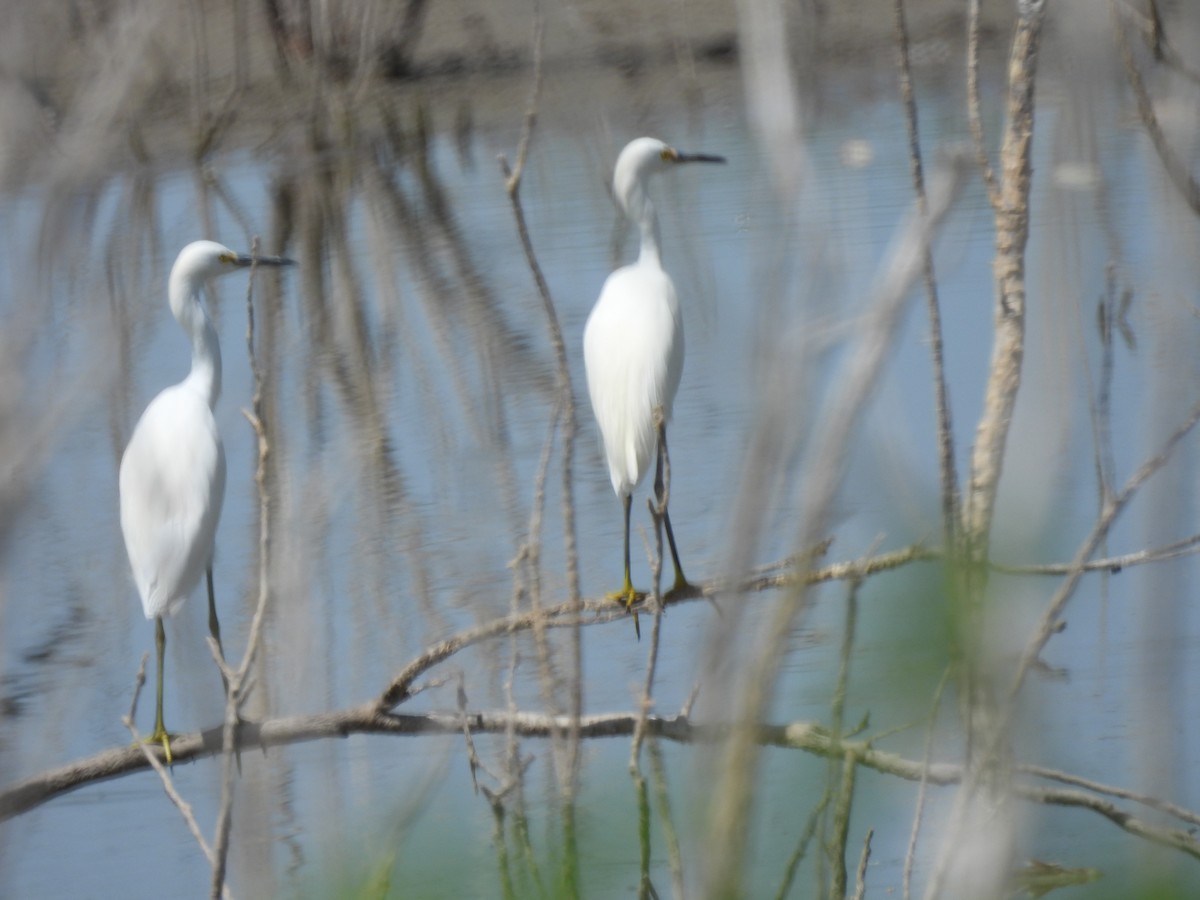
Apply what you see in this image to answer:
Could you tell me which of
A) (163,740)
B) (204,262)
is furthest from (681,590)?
(204,262)

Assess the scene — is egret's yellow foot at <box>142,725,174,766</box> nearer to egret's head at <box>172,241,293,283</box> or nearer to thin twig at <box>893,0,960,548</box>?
egret's head at <box>172,241,293,283</box>

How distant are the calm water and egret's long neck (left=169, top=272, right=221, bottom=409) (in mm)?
101

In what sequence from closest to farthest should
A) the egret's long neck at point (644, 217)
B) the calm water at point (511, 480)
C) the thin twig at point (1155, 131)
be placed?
1. the calm water at point (511, 480)
2. the thin twig at point (1155, 131)
3. the egret's long neck at point (644, 217)

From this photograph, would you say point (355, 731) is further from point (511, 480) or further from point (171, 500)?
point (511, 480)

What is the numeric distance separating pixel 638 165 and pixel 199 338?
1.03 meters

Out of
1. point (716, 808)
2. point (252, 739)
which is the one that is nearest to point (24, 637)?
point (252, 739)

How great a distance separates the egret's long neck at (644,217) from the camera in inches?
133

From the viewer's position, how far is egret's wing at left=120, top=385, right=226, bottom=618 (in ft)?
8.76

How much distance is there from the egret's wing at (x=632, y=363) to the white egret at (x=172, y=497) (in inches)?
28.5

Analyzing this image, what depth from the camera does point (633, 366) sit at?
10.2 feet

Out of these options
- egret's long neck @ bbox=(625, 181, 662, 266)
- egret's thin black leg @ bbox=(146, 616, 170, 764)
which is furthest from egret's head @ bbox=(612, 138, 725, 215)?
egret's thin black leg @ bbox=(146, 616, 170, 764)

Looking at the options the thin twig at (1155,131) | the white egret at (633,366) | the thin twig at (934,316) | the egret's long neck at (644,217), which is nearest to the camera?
the thin twig at (934,316)

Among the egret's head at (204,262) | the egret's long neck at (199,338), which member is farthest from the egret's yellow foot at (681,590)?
the egret's head at (204,262)

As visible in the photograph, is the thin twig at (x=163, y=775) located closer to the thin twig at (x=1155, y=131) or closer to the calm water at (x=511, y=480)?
the calm water at (x=511, y=480)
